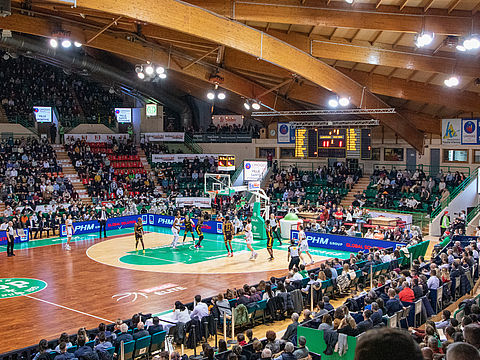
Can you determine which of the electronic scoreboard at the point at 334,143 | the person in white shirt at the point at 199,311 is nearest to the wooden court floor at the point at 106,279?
the person in white shirt at the point at 199,311

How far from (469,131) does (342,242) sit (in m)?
10.0

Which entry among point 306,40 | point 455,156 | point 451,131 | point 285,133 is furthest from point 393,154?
point 306,40

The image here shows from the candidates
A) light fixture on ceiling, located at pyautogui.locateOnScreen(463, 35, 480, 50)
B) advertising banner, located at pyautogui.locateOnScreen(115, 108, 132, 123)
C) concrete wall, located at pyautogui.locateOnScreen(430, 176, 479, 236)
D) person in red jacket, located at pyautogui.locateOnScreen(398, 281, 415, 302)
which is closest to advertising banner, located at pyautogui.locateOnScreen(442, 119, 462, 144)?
concrete wall, located at pyautogui.locateOnScreen(430, 176, 479, 236)

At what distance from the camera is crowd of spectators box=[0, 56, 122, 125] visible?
1666 inches

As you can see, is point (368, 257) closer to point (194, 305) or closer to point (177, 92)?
point (194, 305)

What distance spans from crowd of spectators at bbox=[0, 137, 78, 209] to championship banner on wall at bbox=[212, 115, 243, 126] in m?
13.8

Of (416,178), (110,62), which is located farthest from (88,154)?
(416,178)

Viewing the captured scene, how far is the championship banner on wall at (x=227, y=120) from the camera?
4591 centimetres

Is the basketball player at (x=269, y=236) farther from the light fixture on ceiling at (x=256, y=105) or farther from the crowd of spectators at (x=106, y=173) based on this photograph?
the crowd of spectators at (x=106, y=173)

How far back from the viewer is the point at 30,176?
35344mm

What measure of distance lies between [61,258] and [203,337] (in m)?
13.1

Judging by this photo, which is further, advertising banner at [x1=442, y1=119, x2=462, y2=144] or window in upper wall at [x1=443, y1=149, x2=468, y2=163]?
window in upper wall at [x1=443, y1=149, x2=468, y2=163]

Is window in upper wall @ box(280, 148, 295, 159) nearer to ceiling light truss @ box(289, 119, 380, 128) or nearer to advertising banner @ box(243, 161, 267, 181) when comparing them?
advertising banner @ box(243, 161, 267, 181)

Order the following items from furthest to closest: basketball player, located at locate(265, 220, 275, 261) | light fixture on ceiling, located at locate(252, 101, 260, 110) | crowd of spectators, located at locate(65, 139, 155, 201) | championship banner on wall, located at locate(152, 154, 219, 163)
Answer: championship banner on wall, located at locate(152, 154, 219, 163)
crowd of spectators, located at locate(65, 139, 155, 201)
light fixture on ceiling, located at locate(252, 101, 260, 110)
basketball player, located at locate(265, 220, 275, 261)
